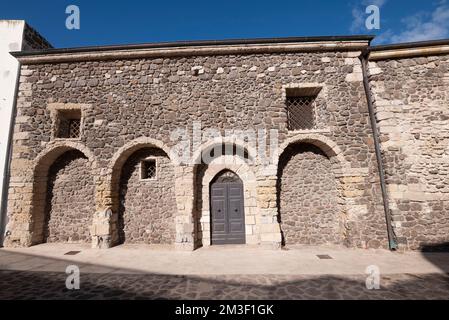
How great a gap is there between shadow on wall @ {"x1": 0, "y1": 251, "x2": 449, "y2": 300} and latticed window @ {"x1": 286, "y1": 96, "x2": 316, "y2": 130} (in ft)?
12.3

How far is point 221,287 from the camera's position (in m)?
3.15

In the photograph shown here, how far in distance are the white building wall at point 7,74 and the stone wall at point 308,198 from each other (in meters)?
7.54

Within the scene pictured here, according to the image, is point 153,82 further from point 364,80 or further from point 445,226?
point 445,226

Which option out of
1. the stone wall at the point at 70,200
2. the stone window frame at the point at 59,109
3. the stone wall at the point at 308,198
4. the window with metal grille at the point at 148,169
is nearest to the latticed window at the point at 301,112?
the stone wall at the point at 308,198

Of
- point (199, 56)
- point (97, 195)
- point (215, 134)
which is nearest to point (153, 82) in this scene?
point (199, 56)

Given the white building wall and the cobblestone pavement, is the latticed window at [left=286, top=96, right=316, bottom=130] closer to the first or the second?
the cobblestone pavement

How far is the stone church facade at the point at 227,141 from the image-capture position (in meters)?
5.20

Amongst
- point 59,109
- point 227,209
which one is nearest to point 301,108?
point 227,209

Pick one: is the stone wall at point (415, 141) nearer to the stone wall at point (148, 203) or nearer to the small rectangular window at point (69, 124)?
the stone wall at point (148, 203)

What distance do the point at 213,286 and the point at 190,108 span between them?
165 inches

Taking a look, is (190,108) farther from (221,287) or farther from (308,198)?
(221,287)

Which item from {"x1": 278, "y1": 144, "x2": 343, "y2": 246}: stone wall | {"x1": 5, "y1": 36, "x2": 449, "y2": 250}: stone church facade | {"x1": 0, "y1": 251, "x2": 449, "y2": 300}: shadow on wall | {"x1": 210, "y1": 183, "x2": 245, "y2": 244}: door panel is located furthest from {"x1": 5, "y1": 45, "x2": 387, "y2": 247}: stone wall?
{"x1": 0, "y1": 251, "x2": 449, "y2": 300}: shadow on wall

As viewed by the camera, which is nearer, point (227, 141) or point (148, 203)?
point (227, 141)

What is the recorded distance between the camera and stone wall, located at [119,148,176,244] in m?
5.71
